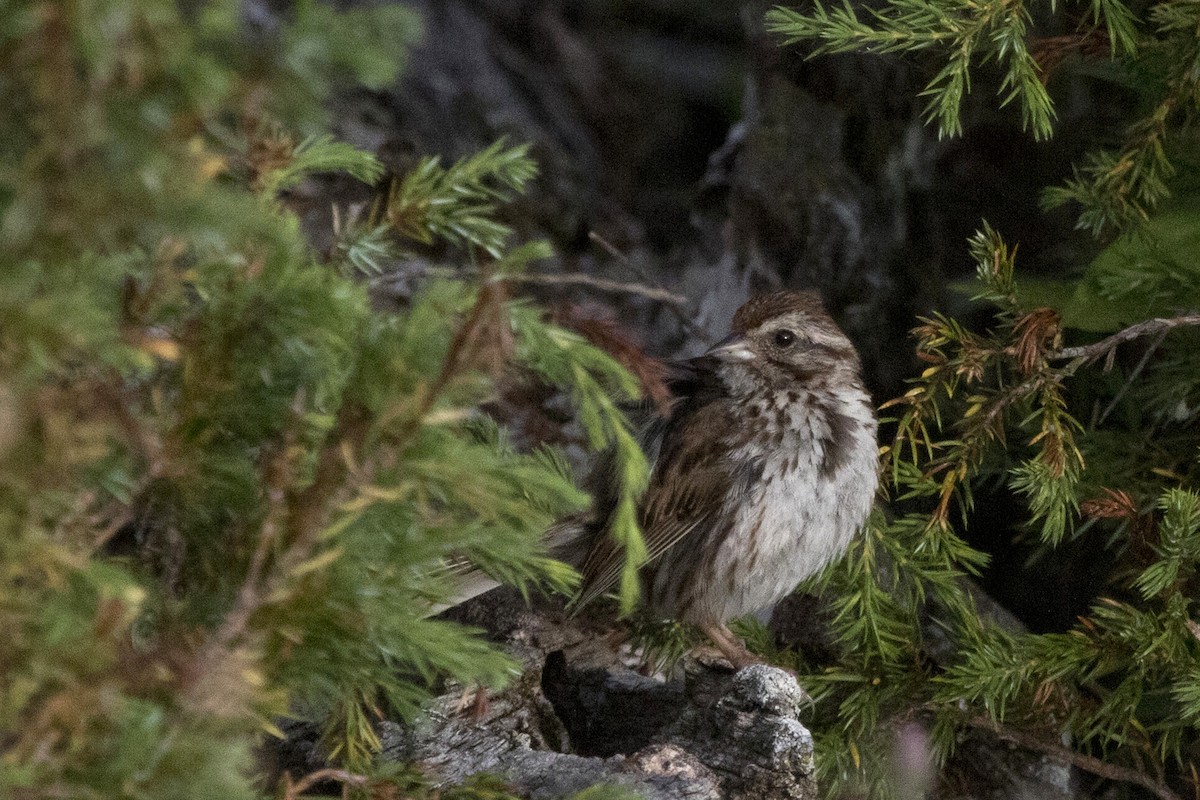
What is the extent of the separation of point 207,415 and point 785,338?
2222 mm

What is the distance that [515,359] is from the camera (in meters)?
1.90

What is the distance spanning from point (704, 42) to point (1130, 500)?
12.0 ft

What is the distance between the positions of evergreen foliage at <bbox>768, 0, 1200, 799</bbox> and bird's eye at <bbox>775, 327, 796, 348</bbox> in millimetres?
462

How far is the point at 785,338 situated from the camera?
12.2 ft

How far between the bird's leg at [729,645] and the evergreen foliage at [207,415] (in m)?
1.45

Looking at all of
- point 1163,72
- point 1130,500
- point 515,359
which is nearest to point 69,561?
point 515,359

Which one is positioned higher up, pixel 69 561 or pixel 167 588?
pixel 69 561

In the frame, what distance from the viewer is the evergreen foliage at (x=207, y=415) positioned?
4.58 feet

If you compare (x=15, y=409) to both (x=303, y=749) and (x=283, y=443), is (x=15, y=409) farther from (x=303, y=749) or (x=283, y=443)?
(x=303, y=749)

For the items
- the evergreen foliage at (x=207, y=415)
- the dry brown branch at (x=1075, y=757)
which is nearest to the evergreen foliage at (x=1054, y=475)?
the dry brown branch at (x=1075, y=757)

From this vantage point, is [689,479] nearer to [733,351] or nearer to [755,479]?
[755,479]

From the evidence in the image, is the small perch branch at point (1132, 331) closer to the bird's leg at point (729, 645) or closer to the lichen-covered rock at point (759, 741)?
the lichen-covered rock at point (759, 741)

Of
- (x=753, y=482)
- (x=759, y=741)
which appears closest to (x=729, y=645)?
(x=753, y=482)

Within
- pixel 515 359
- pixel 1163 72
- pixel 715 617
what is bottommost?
pixel 715 617
